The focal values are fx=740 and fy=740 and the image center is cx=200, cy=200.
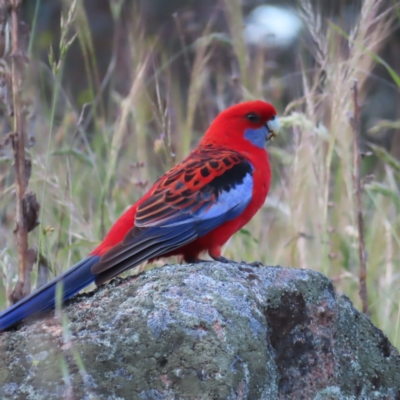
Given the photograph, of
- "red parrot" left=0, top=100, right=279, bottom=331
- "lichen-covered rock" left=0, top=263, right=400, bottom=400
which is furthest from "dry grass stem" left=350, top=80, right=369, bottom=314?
"lichen-covered rock" left=0, top=263, right=400, bottom=400

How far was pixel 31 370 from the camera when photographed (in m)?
1.96

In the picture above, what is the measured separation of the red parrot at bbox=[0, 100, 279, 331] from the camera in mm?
2654

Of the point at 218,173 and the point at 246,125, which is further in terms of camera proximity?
the point at 246,125

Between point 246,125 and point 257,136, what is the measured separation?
8 centimetres

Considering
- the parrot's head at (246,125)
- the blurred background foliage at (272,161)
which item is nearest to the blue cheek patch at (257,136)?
the parrot's head at (246,125)

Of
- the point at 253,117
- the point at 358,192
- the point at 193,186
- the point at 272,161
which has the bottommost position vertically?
the point at 272,161

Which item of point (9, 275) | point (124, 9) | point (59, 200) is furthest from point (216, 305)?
point (124, 9)

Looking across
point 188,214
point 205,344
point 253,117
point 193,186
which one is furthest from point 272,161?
point 205,344

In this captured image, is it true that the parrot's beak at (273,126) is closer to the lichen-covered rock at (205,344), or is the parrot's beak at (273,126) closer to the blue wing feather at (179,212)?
the blue wing feather at (179,212)

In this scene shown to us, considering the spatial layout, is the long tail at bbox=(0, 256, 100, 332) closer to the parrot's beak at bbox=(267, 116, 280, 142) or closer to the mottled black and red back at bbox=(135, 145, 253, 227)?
the mottled black and red back at bbox=(135, 145, 253, 227)

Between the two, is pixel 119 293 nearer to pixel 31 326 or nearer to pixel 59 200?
pixel 31 326

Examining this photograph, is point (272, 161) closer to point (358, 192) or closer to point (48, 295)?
point (358, 192)

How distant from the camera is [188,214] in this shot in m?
3.06

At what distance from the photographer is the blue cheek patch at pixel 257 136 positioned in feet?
12.2
